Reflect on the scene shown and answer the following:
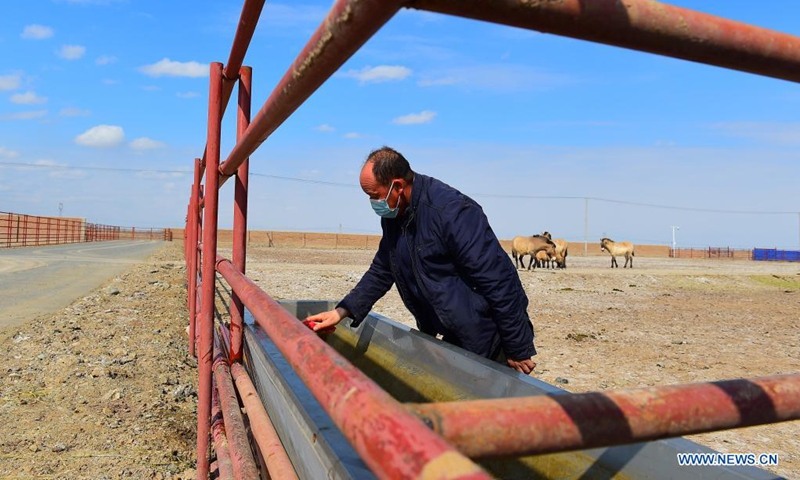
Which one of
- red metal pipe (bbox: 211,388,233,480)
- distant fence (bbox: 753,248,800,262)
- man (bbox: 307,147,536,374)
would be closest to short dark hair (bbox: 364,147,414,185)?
man (bbox: 307,147,536,374)

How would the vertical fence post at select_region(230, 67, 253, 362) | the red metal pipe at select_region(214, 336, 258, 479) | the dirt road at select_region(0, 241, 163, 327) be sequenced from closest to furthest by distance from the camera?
1. the red metal pipe at select_region(214, 336, 258, 479)
2. the vertical fence post at select_region(230, 67, 253, 362)
3. the dirt road at select_region(0, 241, 163, 327)

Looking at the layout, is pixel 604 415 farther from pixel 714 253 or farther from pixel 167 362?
pixel 714 253

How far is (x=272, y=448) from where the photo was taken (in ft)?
5.23

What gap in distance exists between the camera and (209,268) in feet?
7.98

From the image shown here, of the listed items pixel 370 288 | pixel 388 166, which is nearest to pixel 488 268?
pixel 388 166

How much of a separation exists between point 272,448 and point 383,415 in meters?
1.12

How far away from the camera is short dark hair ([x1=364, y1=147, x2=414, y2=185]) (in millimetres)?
2756

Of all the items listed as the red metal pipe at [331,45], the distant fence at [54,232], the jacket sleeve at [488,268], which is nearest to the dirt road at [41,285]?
the jacket sleeve at [488,268]

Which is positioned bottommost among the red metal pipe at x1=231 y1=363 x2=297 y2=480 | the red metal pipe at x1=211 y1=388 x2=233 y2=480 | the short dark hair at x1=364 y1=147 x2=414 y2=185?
the red metal pipe at x1=211 y1=388 x2=233 y2=480

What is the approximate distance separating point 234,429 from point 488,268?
1.24 metres

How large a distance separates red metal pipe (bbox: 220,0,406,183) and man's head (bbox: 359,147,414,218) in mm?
1483

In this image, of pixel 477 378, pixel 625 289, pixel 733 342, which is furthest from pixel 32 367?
pixel 625 289

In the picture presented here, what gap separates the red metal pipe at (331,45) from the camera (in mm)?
665

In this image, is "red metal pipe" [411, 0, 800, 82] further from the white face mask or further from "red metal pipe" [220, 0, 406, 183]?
the white face mask
